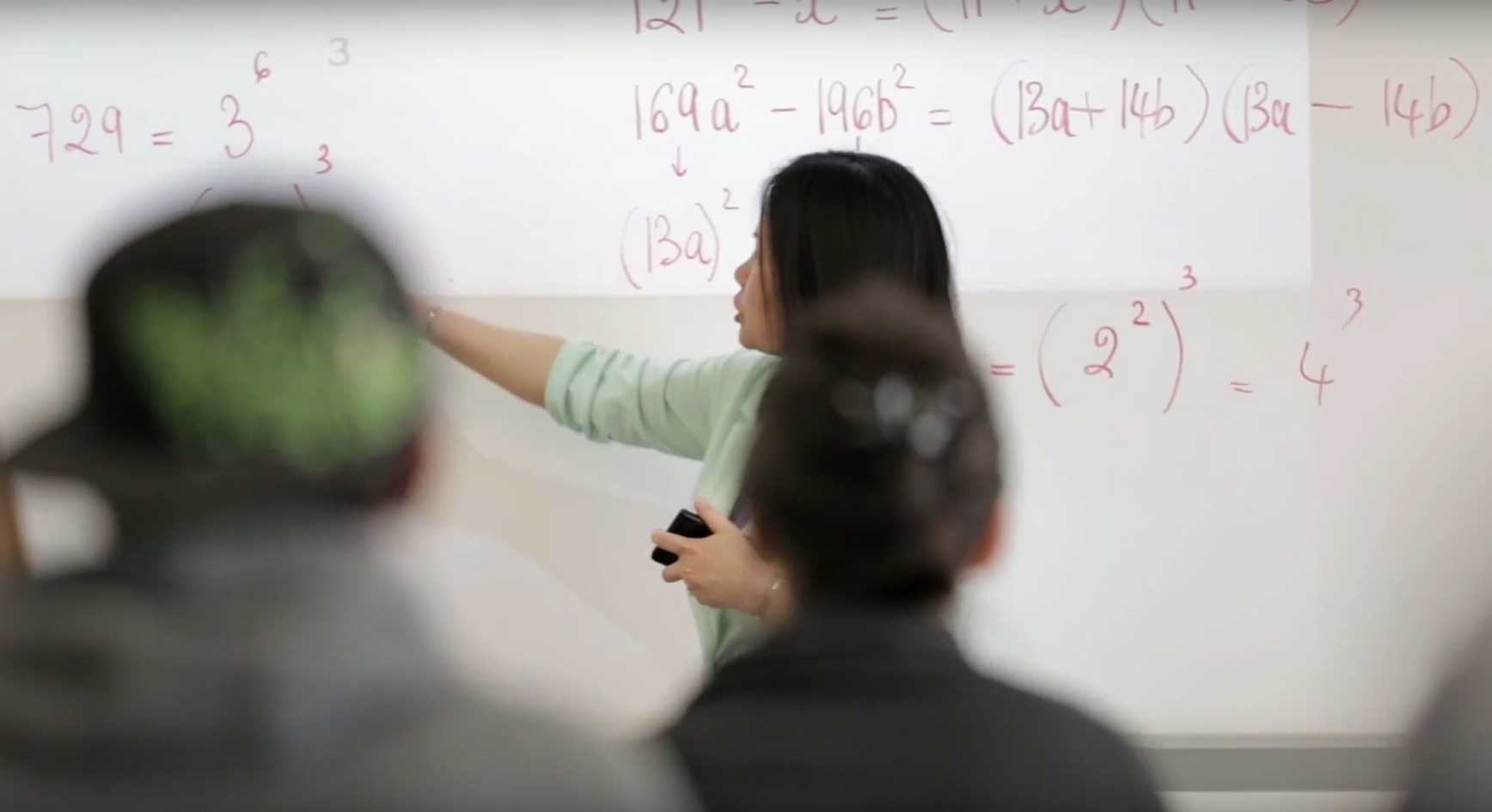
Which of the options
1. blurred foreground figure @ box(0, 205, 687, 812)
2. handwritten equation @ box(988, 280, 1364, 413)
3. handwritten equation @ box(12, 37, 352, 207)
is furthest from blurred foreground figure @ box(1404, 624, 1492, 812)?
handwritten equation @ box(12, 37, 352, 207)

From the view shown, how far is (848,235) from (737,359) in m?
0.21

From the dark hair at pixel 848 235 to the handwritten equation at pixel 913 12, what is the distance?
8.8 inches

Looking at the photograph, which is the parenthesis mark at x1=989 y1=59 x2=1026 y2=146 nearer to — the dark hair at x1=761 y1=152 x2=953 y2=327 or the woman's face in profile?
the dark hair at x1=761 y1=152 x2=953 y2=327

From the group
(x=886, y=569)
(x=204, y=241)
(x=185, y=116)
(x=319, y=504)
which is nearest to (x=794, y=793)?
(x=886, y=569)

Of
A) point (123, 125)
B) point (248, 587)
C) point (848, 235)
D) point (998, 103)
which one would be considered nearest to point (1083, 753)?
point (248, 587)

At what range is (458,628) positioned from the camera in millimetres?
1474

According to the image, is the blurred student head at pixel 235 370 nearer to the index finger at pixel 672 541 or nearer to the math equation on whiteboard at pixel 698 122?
the index finger at pixel 672 541

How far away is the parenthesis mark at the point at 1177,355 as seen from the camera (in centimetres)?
145

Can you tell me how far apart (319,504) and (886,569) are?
339 millimetres

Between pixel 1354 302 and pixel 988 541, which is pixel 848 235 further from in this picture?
pixel 1354 302

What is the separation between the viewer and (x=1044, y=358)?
1.46 m

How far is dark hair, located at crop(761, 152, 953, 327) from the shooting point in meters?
1.27

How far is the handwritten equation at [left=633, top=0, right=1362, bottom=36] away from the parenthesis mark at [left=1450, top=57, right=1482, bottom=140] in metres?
0.29

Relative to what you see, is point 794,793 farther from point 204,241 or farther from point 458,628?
point 458,628
